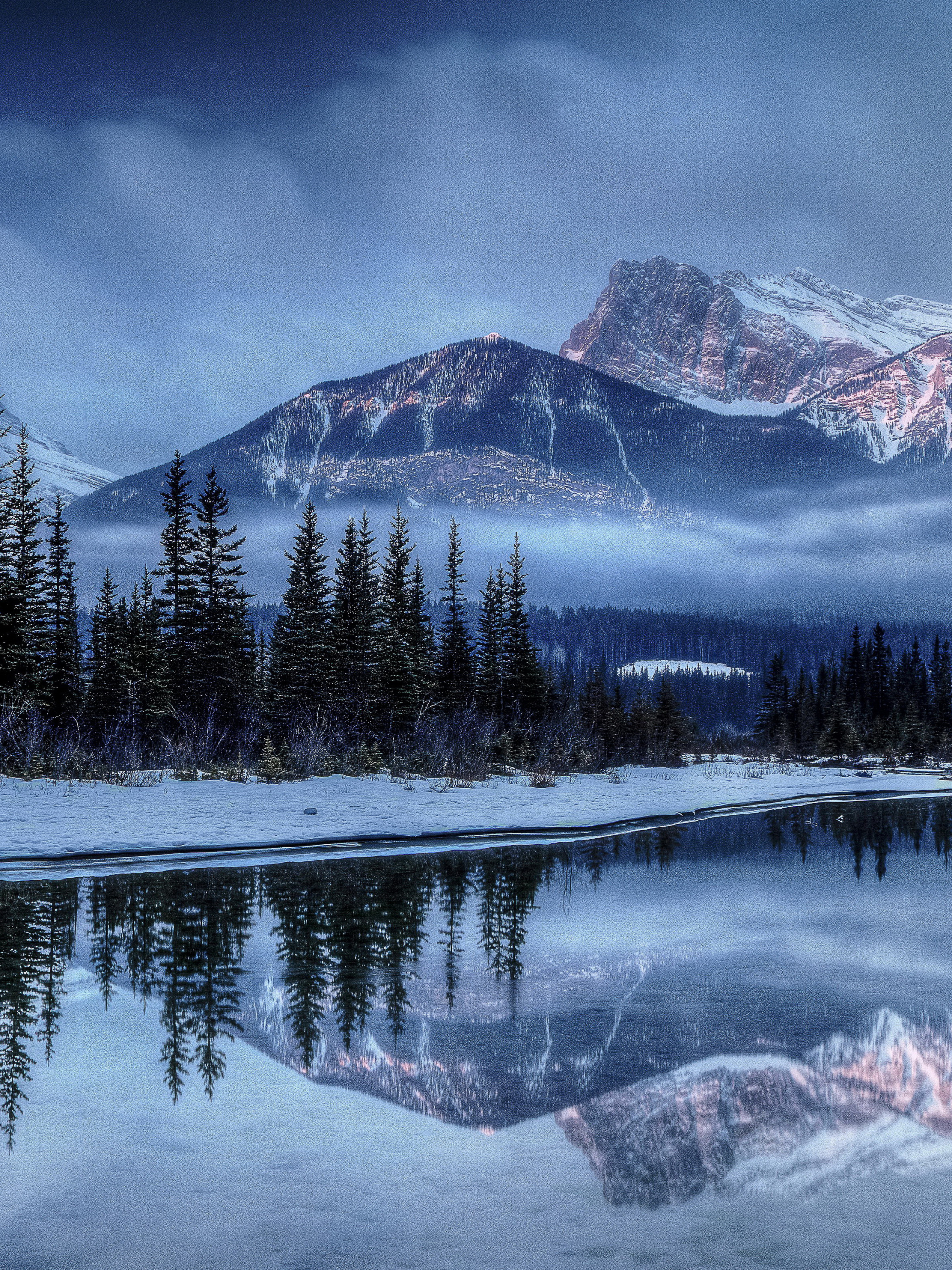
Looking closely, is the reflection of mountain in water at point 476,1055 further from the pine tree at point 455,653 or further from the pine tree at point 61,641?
the pine tree at point 455,653

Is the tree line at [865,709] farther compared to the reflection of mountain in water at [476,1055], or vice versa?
the tree line at [865,709]

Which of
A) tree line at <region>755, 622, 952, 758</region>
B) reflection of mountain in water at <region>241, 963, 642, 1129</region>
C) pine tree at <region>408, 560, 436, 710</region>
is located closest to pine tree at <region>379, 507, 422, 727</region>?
pine tree at <region>408, 560, 436, 710</region>

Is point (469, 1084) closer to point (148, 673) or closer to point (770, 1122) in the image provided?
point (770, 1122)

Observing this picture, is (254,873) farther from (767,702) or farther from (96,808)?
(767,702)

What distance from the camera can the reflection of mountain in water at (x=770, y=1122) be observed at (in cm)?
582

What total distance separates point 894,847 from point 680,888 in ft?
28.5

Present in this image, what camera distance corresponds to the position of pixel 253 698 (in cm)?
5225

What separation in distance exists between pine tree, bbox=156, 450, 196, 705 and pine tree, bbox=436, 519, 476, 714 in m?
13.6

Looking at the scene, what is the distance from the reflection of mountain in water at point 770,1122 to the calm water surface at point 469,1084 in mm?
24

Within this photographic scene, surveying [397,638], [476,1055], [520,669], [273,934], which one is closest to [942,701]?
[520,669]

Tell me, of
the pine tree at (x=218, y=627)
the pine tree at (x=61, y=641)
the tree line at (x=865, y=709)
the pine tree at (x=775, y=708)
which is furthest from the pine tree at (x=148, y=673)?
the pine tree at (x=775, y=708)

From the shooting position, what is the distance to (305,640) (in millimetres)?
51094

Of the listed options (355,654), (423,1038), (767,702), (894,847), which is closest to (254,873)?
(423,1038)

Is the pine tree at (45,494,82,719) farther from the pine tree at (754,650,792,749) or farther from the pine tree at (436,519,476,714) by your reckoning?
the pine tree at (754,650,792,749)
